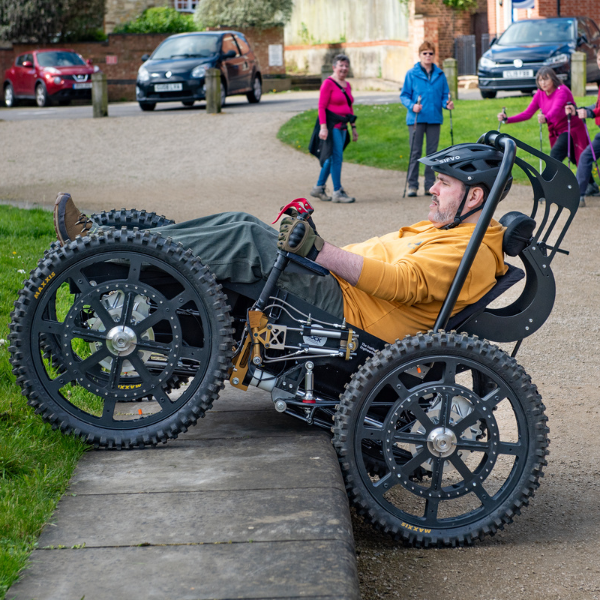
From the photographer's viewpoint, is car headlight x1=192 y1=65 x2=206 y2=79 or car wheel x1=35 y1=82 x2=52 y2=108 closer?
car headlight x1=192 y1=65 x2=206 y2=79

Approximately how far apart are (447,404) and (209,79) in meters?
16.6

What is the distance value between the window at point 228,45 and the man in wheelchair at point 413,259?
18091mm

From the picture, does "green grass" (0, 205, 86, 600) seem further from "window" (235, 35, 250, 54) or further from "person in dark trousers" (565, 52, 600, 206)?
"window" (235, 35, 250, 54)

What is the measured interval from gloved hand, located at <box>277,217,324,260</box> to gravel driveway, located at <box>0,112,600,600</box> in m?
1.16

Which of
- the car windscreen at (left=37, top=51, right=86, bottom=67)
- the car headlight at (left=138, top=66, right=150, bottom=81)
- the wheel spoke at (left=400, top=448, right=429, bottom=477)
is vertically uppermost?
the car windscreen at (left=37, top=51, right=86, bottom=67)

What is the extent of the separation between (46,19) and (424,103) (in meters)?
23.8

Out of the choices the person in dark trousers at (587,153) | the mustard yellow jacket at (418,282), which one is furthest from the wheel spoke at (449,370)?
the person in dark trousers at (587,153)

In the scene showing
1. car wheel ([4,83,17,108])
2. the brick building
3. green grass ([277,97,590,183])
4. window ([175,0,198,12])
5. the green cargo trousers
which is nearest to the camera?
the green cargo trousers

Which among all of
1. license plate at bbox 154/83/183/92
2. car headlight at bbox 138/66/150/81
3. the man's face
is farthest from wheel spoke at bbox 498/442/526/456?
car headlight at bbox 138/66/150/81

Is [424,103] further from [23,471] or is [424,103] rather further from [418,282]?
[23,471]

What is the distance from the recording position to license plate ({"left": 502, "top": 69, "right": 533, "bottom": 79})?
2005 centimetres

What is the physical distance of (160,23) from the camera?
33375 mm

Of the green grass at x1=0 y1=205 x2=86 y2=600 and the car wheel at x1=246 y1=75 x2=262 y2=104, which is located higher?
the car wheel at x1=246 y1=75 x2=262 y2=104

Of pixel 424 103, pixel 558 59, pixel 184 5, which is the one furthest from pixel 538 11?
pixel 424 103
